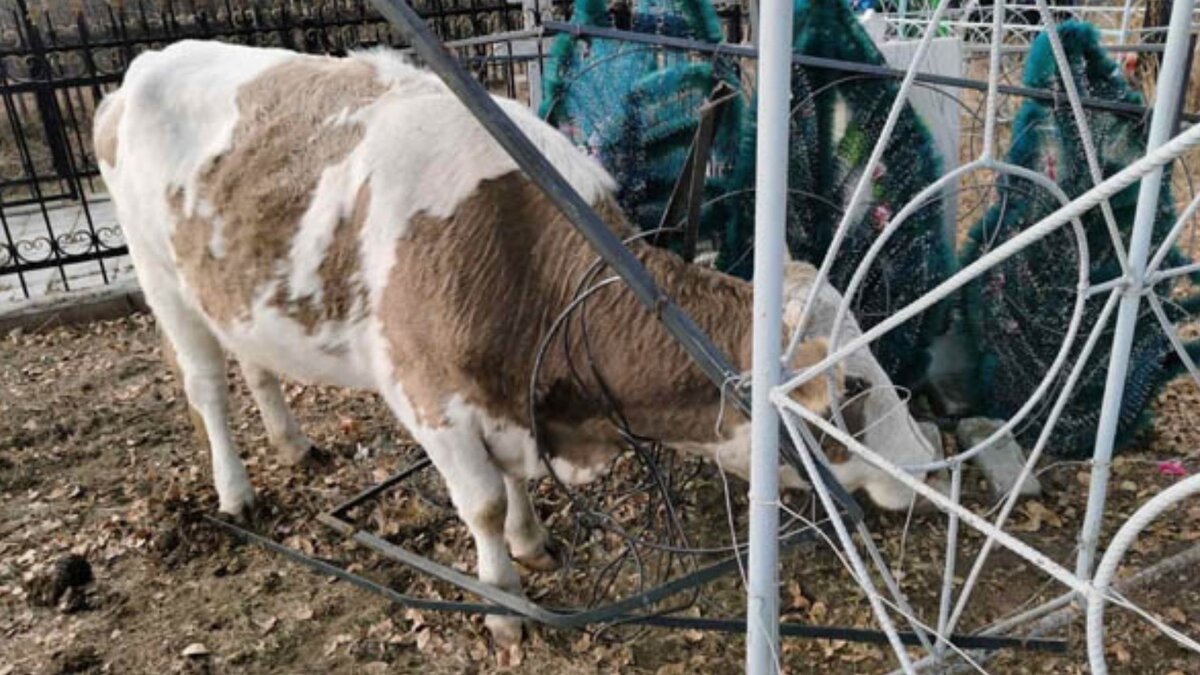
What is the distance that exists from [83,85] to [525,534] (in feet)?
16.4

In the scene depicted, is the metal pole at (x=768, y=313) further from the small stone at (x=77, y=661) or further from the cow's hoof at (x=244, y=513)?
the cow's hoof at (x=244, y=513)

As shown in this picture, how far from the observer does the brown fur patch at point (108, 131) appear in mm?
3744

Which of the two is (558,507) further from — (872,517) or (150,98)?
(150,98)

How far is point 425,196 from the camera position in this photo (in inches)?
118

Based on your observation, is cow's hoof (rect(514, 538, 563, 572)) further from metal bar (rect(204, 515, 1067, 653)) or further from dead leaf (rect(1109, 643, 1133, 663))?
dead leaf (rect(1109, 643, 1133, 663))

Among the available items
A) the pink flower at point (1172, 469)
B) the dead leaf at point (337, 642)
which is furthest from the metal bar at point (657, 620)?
the pink flower at point (1172, 469)

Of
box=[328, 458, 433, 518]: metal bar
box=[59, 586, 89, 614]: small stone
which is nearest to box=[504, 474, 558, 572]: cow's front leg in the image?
box=[328, 458, 433, 518]: metal bar

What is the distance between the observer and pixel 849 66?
360cm

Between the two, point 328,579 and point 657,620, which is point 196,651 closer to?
point 328,579

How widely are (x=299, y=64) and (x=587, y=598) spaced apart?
2.26m

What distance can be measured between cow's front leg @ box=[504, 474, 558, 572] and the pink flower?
2.57 m

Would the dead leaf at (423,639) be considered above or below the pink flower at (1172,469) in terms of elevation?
below

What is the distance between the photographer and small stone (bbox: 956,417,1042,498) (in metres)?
3.89

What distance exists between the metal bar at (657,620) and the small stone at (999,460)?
104 cm
